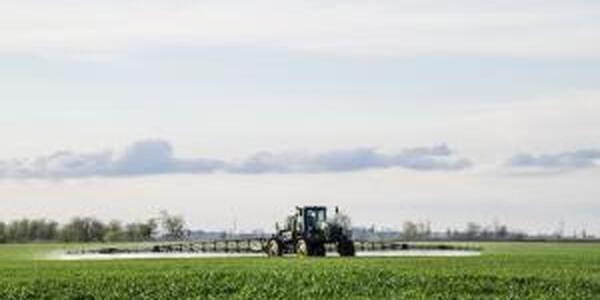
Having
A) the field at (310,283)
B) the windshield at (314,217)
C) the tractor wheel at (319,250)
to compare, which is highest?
the windshield at (314,217)

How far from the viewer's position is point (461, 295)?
47406mm

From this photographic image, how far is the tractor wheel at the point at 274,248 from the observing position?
87.0 meters

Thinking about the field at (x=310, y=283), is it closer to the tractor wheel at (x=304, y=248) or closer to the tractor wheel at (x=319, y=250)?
the tractor wheel at (x=304, y=248)

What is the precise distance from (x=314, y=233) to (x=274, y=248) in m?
4.77

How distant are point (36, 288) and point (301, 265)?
712 inches

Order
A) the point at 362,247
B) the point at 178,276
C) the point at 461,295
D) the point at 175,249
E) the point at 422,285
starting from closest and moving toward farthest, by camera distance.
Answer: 1. the point at 461,295
2. the point at 422,285
3. the point at 178,276
4. the point at 362,247
5. the point at 175,249

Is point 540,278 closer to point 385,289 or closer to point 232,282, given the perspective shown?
point 385,289

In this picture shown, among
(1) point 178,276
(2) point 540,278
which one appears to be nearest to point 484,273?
(2) point 540,278

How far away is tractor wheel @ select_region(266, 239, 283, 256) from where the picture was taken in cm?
8700

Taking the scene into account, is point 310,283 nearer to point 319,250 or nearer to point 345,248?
point 319,250

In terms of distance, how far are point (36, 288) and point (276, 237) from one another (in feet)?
128

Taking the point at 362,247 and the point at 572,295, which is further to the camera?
the point at 362,247

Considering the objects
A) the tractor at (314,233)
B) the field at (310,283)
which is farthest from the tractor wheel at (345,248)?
the field at (310,283)

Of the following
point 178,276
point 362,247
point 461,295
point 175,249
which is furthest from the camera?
point 175,249
